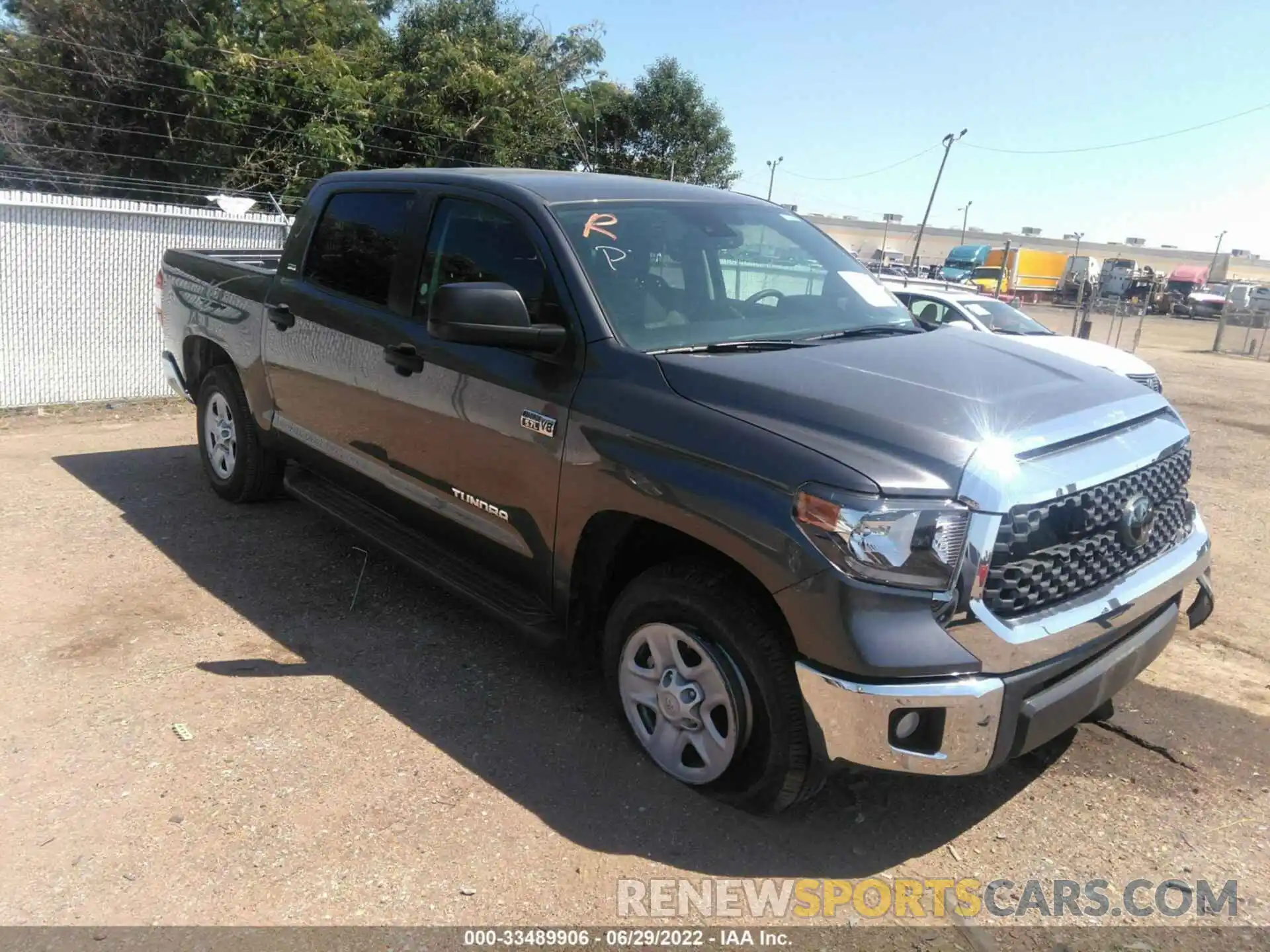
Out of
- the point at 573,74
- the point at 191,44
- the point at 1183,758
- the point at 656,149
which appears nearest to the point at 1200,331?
the point at 656,149

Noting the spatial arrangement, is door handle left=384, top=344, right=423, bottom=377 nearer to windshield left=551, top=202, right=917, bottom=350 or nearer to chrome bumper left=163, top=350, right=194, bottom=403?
windshield left=551, top=202, right=917, bottom=350

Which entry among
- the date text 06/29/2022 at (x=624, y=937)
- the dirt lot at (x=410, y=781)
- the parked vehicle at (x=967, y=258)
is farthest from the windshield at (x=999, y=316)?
the parked vehicle at (x=967, y=258)

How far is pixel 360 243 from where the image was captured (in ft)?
14.9

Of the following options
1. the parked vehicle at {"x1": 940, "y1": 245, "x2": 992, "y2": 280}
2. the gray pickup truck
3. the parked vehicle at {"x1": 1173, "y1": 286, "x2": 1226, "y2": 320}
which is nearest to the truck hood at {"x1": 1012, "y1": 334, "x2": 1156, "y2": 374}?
the gray pickup truck

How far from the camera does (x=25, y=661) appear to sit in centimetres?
397

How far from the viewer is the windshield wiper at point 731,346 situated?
329 cm

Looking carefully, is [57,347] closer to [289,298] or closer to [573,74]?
[289,298]

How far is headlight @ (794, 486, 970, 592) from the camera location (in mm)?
2527

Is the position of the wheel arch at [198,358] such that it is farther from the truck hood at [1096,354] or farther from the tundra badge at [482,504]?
the truck hood at [1096,354]

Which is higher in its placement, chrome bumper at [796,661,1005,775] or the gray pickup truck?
the gray pickup truck

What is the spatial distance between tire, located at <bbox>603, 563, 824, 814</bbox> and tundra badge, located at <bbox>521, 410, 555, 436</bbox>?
24.5 inches

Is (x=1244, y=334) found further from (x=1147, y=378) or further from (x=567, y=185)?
(x=567, y=185)

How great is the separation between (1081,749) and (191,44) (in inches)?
727

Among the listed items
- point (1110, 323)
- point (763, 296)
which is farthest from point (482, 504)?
point (1110, 323)
